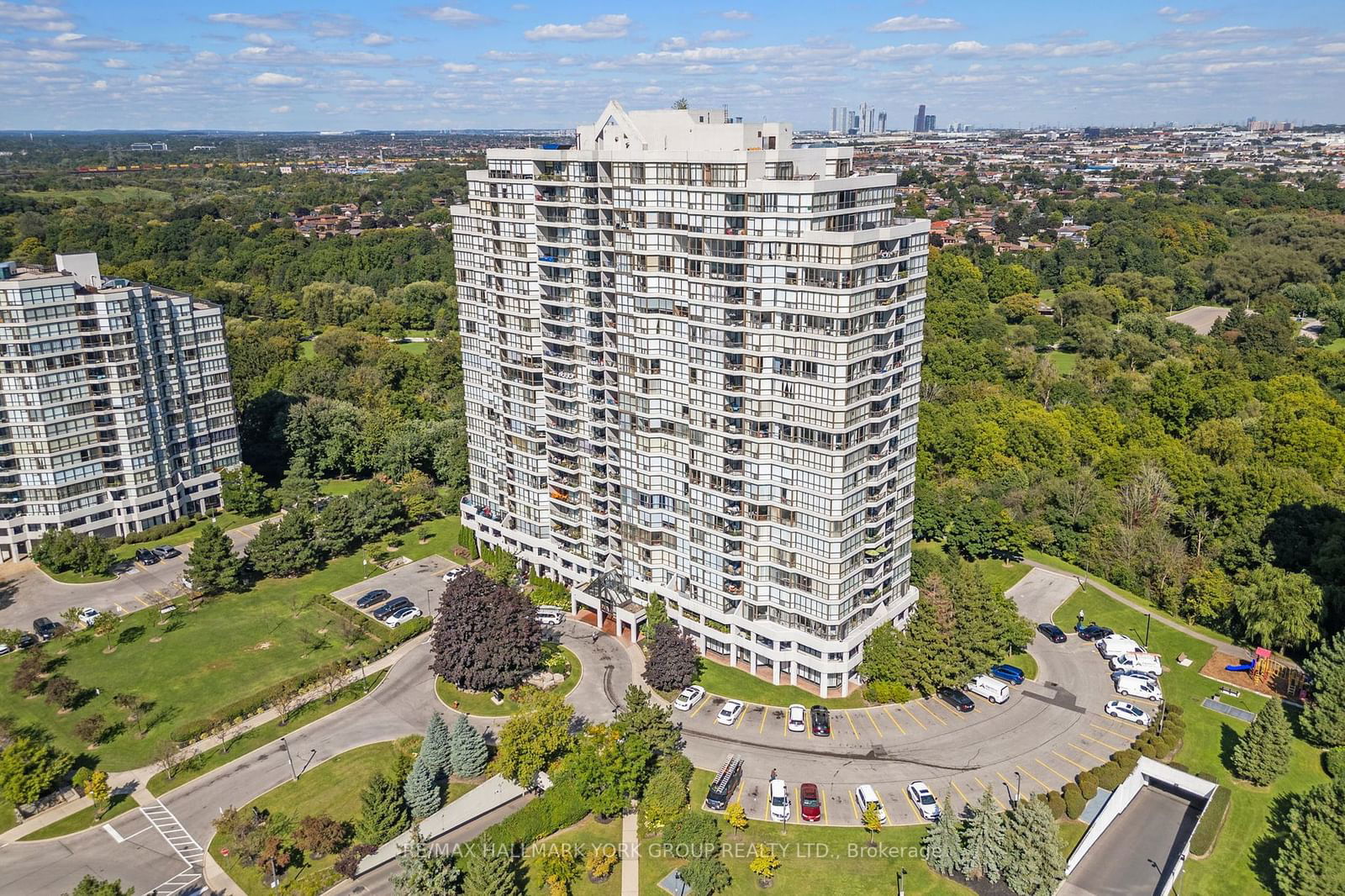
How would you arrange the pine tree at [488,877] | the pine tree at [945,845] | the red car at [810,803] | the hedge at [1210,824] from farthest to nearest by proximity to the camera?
the red car at [810,803] → the hedge at [1210,824] → the pine tree at [945,845] → the pine tree at [488,877]

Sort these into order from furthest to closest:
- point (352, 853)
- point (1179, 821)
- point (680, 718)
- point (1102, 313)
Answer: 1. point (1102, 313)
2. point (680, 718)
3. point (1179, 821)
4. point (352, 853)

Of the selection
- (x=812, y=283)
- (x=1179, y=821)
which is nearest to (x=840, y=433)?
(x=812, y=283)

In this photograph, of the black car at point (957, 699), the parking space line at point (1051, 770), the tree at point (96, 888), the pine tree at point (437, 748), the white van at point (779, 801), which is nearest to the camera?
the tree at point (96, 888)

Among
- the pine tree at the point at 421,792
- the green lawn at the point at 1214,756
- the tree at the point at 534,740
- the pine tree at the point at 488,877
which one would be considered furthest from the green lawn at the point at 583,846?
the green lawn at the point at 1214,756

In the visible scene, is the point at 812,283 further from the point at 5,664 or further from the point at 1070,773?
the point at 5,664

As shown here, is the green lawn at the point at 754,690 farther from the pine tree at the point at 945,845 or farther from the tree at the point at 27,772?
the tree at the point at 27,772

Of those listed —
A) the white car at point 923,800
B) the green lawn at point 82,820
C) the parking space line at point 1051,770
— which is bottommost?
the parking space line at point 1051,770

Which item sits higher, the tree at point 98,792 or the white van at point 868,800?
the tree at point 98,792

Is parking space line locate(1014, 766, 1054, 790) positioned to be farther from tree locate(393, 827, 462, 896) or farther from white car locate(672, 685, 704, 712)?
tree locate(393, 827, 462, 896)
